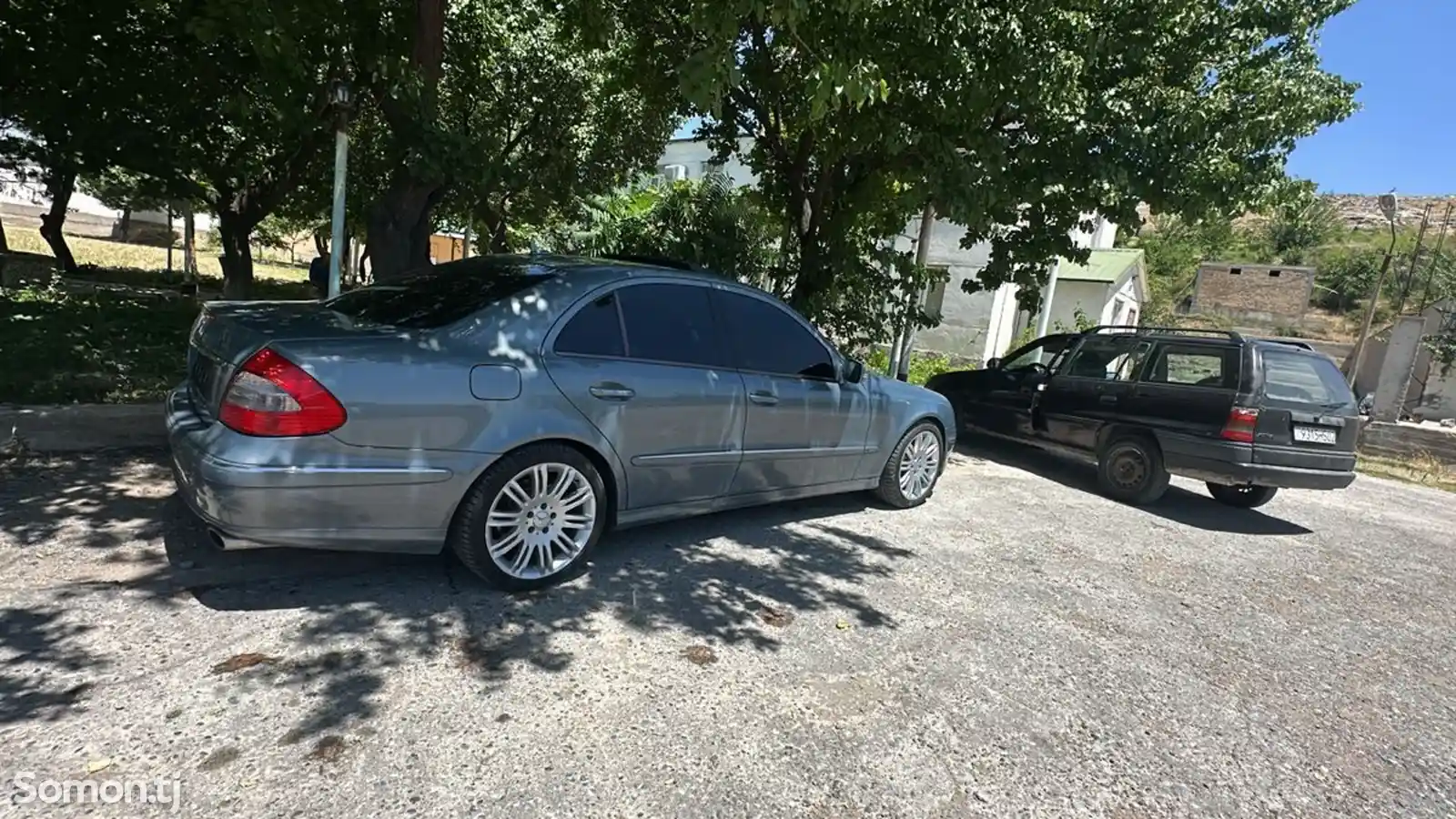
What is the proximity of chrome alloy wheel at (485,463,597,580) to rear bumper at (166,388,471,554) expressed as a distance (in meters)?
0.25

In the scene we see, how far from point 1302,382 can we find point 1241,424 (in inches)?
29.5

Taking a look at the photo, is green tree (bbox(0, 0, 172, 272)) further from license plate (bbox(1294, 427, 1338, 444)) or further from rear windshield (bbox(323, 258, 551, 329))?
license plate (bbox(1294, 427, 1338, 444))

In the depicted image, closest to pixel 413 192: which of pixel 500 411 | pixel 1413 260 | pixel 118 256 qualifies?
pixel 500 411

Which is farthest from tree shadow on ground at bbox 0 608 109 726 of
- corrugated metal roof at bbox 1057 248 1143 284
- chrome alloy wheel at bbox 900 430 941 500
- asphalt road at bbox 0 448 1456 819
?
corrugated metal roof at bbox 1057 248 1143 284

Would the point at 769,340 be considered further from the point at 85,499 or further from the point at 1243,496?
the point at 1243,496

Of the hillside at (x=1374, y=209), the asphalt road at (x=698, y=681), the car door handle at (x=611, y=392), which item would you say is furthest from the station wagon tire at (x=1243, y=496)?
the hillside at (x=1374, y=209)

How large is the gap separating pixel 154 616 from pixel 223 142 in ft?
46.0

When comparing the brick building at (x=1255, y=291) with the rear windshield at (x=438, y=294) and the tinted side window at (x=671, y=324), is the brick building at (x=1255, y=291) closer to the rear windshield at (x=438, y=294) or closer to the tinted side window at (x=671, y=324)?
the tinted side window at (x=671, y=324)

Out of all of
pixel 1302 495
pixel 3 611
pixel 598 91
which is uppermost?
pixel 598 91

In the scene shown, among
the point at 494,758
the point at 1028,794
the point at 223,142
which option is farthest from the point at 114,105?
the point at 1028,794

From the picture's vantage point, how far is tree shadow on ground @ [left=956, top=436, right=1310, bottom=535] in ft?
21.0

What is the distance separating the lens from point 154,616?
2969 mm

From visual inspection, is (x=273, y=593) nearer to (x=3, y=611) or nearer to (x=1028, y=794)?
(x=3, y=611)

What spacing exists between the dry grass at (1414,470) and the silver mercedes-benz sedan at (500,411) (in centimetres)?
1097
